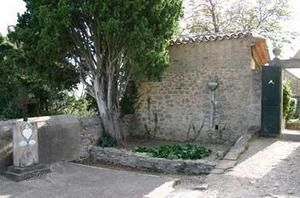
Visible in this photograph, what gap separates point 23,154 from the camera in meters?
8.24

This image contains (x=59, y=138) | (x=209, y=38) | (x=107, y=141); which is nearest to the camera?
(x=59, y=138)

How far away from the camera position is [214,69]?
40.3ft

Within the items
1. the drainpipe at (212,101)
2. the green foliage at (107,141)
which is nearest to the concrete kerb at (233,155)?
the drainpipe at (212,101)

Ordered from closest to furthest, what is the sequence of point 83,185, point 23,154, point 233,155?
1. point 83,185
2. point 23,154
3. point 233,155

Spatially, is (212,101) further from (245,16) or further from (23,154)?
(245,16)

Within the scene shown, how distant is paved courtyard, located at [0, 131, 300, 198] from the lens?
286 inches

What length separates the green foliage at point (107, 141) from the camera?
1168 centimetres

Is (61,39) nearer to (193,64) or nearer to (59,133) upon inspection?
(59,133)

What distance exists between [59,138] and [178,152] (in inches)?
125

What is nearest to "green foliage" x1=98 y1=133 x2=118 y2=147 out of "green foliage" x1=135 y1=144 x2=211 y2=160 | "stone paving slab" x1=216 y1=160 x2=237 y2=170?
"green foliage" x1=135 y1=144 x2=211 y2=160

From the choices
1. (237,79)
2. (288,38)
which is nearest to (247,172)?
(237,79)

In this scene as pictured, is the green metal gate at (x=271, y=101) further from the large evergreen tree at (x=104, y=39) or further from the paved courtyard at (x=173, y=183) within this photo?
the large evergreen tree at (x=104, y=39)

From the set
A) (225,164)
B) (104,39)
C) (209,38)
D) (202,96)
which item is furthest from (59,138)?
(209,38)

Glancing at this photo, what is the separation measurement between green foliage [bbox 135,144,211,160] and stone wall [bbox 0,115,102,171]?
5.11ft
